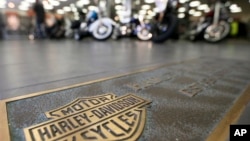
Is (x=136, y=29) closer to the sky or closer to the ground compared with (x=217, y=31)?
closer to the sky

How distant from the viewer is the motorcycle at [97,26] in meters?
5.27

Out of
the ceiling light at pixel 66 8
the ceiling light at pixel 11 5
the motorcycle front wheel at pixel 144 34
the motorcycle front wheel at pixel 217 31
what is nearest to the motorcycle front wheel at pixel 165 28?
the motorcycle front wheel at pixel 144 34

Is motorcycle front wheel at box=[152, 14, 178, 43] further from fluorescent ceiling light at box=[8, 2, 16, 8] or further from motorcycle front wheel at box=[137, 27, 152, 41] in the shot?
fluorescent ceiling light at box=[8, 2, 16, 8]

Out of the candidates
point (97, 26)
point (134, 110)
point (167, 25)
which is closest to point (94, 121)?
point (134, 110)

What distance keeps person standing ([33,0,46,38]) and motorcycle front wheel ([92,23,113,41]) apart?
251cm

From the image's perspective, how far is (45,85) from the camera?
1.24m

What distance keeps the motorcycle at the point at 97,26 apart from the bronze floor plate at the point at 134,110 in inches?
160

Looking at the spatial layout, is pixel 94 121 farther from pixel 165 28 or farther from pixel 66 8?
pixel 66 8

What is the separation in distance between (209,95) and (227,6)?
4891 millimetres

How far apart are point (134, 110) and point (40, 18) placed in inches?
268

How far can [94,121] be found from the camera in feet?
2.63

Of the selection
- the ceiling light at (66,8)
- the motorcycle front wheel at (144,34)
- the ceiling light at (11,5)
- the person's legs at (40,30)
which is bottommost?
the motorcycle front wheel at (144,34)

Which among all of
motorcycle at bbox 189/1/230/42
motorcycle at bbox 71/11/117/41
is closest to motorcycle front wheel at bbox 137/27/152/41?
motorcycle at bbox 71/11/117/41

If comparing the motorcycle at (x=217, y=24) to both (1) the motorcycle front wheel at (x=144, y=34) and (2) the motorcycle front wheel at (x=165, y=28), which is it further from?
(1) the motorcycle front wheel at (x=144, y=34)
